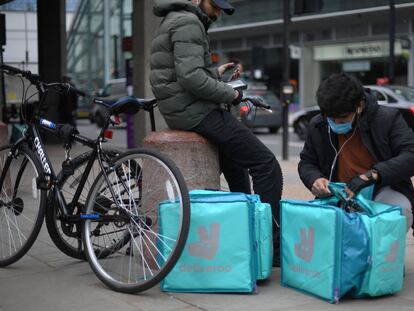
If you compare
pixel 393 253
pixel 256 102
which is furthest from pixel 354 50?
pixel 393 253

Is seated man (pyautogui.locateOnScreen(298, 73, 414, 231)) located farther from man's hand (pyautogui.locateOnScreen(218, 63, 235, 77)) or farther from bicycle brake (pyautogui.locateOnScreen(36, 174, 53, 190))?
bicycle brake (pyautogui.locateOnScreen(36, 174, 53, 190))

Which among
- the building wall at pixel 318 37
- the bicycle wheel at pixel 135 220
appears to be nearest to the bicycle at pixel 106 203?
the bicycle wheel at pixel 135 220

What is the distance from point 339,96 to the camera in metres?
3.96

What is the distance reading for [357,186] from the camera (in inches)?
153

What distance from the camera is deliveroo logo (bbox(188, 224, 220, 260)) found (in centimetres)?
→ 399

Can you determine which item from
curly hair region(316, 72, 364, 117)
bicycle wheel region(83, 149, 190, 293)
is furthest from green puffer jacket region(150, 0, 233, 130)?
curly hair region(316, 72, 364, 117)

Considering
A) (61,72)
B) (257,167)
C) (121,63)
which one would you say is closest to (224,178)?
(257,167)

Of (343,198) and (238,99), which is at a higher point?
(238,99)

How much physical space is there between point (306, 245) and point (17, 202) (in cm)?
219

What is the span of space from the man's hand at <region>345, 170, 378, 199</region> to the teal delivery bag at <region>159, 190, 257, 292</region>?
57cm

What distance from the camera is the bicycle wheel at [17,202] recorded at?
461cm

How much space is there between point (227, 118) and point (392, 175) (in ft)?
Result: 3.80

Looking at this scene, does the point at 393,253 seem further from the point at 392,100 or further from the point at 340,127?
the point at 392,100

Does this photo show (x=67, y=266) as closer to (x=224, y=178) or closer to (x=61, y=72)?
(x=224, y=178)
